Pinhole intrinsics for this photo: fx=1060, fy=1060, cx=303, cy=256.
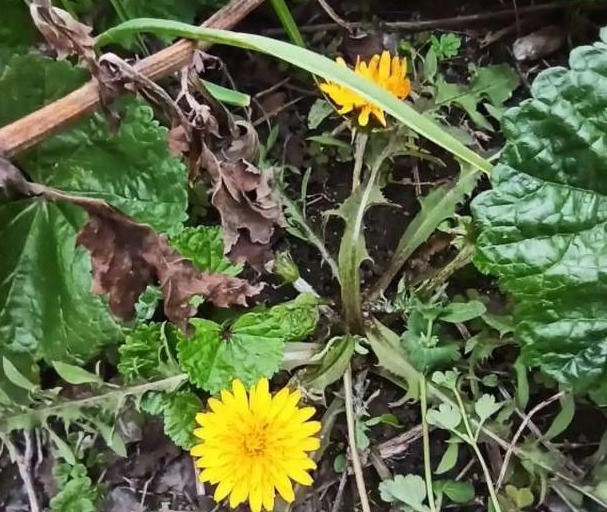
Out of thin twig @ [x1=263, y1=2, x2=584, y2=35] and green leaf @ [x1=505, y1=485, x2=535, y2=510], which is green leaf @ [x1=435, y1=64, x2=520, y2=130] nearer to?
thin twig @ [x1=263, y1=2, x2=584, y2=35]

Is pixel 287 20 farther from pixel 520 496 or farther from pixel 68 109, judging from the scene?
pixel 520 496

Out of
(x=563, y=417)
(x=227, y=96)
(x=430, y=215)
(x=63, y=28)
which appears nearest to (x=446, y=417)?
(x=563, y=417)

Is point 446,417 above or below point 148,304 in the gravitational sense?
below

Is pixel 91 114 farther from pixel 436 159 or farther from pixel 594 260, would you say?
pixel 594 260

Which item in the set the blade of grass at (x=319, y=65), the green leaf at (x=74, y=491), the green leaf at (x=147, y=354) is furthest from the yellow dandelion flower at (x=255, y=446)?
the blade of grass at (x=319, y=65)

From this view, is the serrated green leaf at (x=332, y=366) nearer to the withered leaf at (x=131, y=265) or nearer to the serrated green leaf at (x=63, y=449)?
the withered leaf at (x=131, y=265)

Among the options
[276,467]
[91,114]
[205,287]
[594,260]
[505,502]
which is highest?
[91,114]

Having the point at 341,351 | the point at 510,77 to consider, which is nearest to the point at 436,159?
the point at 510,77
